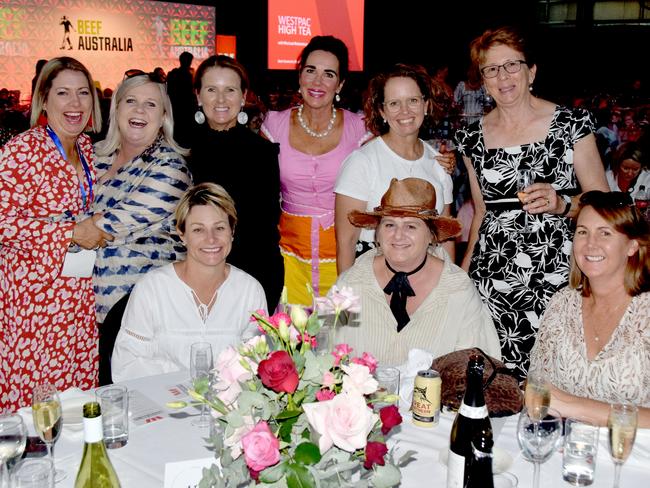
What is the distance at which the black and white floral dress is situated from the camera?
290 centimetres

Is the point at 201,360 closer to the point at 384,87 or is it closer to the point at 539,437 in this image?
the point at 539,437

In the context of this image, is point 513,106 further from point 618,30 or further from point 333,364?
point 618,30

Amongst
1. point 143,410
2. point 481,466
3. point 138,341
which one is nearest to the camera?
point 481,466

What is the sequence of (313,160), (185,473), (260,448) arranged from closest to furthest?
1. (260,448)
2. (185,473)
3. (313,160)

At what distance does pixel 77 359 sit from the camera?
3096 mm

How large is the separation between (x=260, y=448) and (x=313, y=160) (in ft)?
8.10

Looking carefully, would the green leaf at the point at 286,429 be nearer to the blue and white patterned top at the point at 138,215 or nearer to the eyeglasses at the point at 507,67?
the blue and white patterned top at the point at 138,215

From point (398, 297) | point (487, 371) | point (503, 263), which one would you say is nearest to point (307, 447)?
point (487, 371)

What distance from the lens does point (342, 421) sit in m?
1.19

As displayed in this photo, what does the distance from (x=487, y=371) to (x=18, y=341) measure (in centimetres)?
207

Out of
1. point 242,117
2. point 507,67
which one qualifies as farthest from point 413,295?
point 242,117

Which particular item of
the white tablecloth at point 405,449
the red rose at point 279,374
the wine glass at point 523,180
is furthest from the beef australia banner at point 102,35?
the red rose at point 279,374

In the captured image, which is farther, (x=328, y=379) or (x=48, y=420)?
(x=48, y=420)

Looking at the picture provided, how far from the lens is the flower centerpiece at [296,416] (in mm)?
1194
